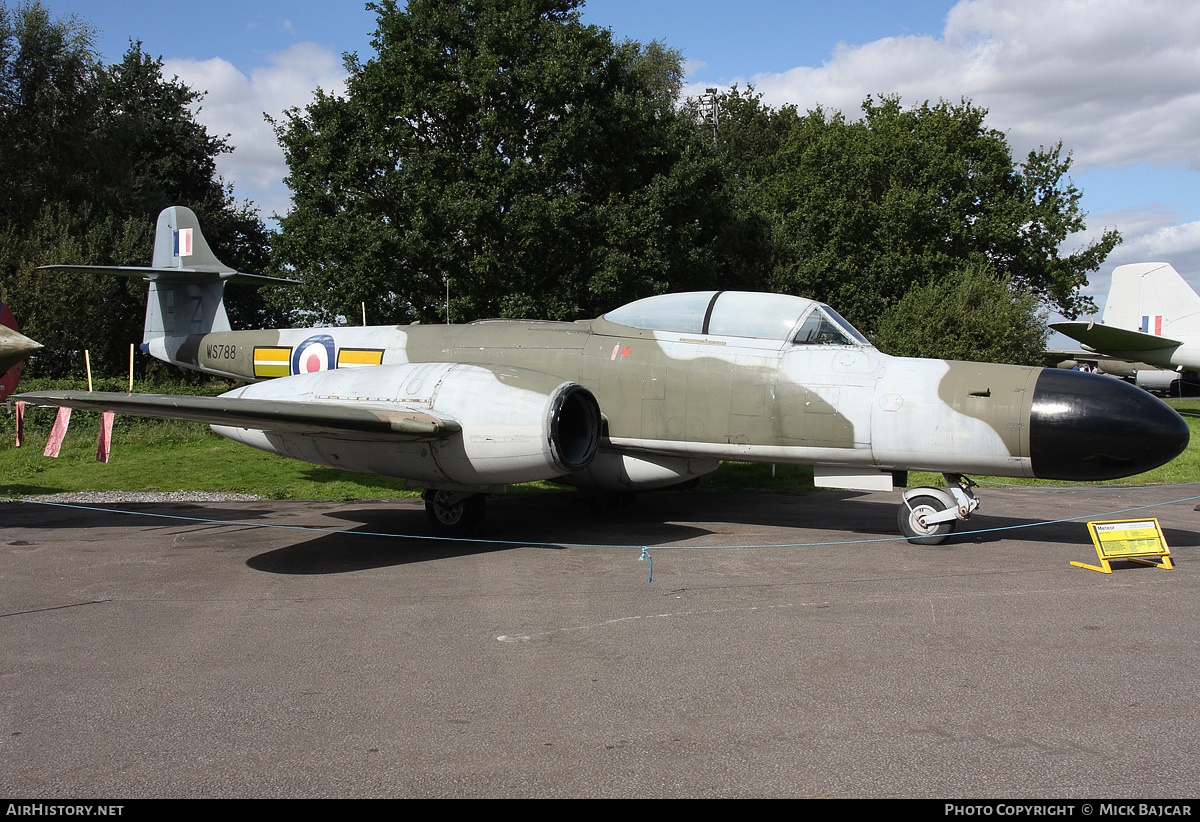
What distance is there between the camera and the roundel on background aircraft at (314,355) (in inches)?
431

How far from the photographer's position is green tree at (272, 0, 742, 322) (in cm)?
1927

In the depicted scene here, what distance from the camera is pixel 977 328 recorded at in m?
20.5

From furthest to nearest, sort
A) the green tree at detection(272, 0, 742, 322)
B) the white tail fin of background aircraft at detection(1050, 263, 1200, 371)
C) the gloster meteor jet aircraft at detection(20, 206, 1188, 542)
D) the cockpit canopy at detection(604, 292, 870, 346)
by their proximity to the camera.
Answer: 1. the white tail fin of background aircraft at detection(1050, 263, 1200, 371)
2. the green tree at detection(272, 0, 742, 322)
3. the cockpit canopy at detection(604, 292, 870, 346)
4. the gloster meteor jet aircraft at detection(20, 206, 1188, 542)

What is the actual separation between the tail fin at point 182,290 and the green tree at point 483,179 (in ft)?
18.4

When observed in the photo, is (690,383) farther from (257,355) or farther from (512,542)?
(257,355)

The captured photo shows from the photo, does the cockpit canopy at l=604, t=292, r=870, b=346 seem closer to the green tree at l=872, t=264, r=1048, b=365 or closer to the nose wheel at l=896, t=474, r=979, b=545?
the nose wheel at l=896, t=474, r=979, b=545

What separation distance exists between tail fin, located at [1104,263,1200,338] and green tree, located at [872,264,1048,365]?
4389mm

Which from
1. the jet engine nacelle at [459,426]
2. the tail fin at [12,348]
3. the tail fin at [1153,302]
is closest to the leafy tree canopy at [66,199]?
the tail fin at [12,348]

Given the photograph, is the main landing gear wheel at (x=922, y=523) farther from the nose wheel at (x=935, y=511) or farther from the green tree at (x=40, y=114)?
the green tree at (x=40, y=114)

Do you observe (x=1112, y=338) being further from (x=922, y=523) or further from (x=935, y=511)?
(x=922, y=523)

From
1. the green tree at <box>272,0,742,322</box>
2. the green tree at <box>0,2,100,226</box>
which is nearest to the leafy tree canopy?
the green tree at <box>0,2,100,226</box>

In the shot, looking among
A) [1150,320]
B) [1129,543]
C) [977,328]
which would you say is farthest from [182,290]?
[1150,320]

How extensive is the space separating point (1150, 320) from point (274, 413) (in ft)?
86.0

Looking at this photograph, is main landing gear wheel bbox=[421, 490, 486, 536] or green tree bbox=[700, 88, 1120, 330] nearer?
main landing gear wheel bbox=[421, 490, 486, 536]
